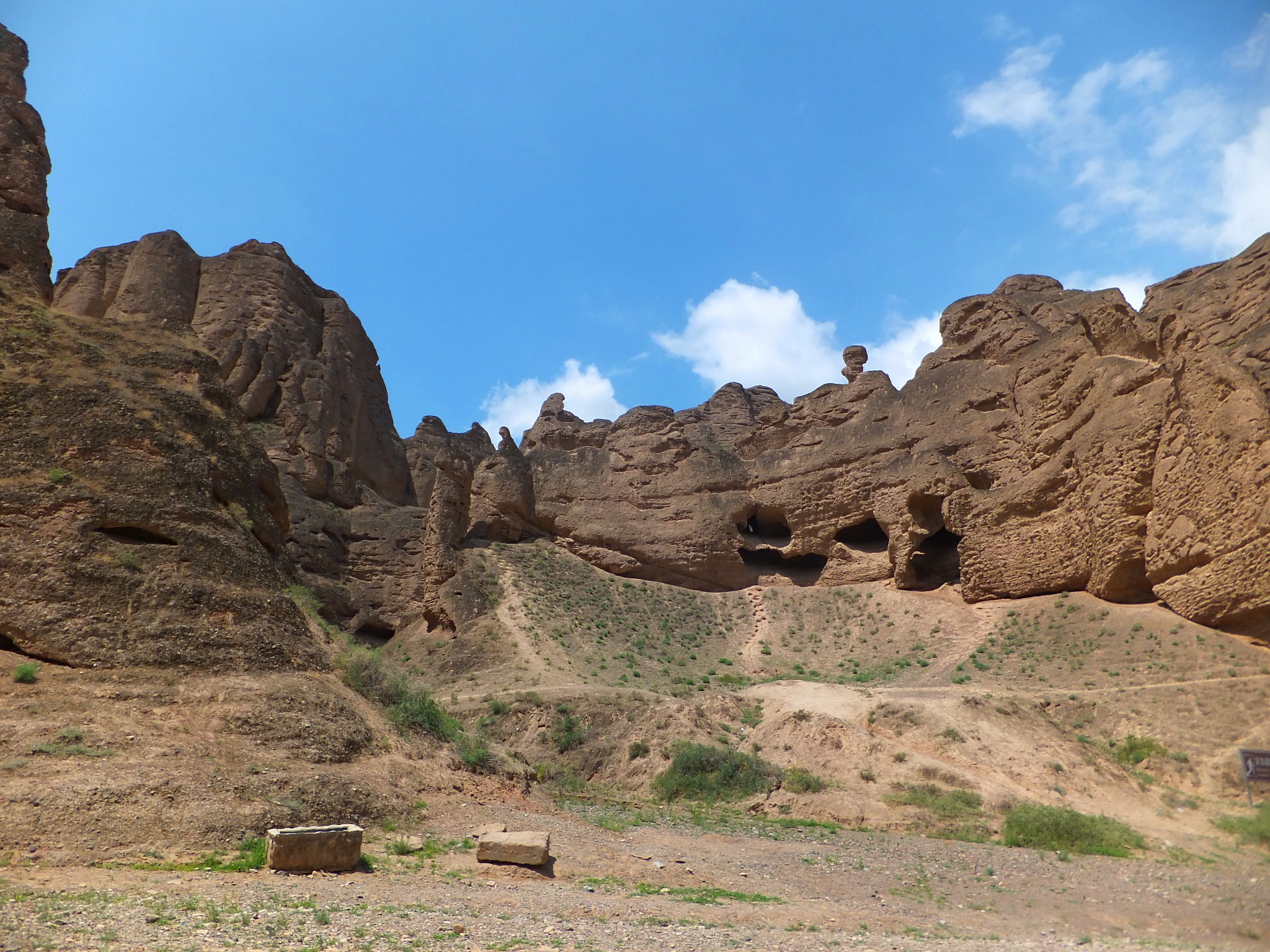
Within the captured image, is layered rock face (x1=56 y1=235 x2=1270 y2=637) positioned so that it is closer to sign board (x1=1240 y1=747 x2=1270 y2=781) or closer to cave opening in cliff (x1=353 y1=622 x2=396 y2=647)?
cave opening in cliff (x1=353 y1=622 x2=396 y2=647)

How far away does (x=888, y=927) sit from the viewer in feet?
34.6

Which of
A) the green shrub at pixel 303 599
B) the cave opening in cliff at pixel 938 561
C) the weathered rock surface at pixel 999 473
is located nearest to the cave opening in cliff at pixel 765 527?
the weathered rock surface at pixel 999 473

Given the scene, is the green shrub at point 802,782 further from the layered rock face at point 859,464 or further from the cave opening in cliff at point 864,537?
the cave opening in cliff at point 864,537

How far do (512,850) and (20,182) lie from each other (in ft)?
61.0

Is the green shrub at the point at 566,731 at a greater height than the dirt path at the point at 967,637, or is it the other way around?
the dirt path at the point at 967,637

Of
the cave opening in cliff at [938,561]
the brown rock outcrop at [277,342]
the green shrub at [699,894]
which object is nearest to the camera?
the green shrub at [699,894]

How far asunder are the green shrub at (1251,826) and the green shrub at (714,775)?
9.28 meters

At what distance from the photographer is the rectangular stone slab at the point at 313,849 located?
10062 millimetres

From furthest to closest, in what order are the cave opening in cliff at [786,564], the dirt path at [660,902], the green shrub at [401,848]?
1. the cave opening in cliff at [786,564]
2. the green shrub at [401,848]
3. the dirt path at [660,902]

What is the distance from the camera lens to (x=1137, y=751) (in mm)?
21359

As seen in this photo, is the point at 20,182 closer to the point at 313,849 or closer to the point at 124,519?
the point at 124,519

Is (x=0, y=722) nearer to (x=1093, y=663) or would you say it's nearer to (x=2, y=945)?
(x=2, y=945)

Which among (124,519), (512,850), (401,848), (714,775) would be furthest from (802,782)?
(124,519)

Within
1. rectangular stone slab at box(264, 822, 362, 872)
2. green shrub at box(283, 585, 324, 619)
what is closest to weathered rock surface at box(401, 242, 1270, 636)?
green shrub at box(283, 585, 324, 619)
